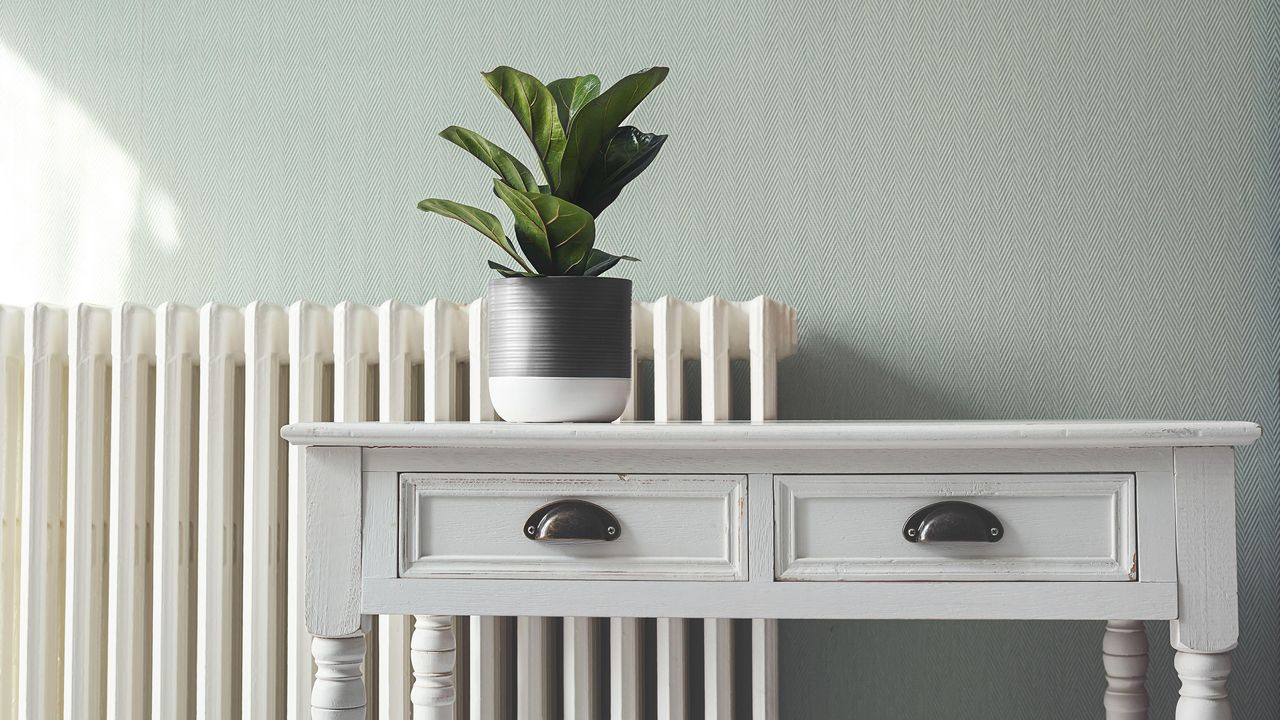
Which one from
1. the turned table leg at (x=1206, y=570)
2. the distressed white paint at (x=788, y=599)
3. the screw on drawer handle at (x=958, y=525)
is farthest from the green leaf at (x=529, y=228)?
the turned table leg at (x=1206, y=570)

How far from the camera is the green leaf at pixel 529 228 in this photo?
0.96 m

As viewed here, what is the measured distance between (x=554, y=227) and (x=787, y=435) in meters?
0.32

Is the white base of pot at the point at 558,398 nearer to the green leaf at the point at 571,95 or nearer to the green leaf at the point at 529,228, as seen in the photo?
the green leaf at the point at 529,228

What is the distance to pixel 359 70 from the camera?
1472 mm

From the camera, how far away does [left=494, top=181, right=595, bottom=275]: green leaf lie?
961mm

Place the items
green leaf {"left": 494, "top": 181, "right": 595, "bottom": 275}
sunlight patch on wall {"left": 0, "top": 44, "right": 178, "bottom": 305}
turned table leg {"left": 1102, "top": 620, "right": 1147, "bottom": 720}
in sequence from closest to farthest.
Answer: green leaf {"left": 494, "top": 181, "right": 595, "bottom": 275} → turned table leg {"left": 1102, "top": 620, "right": 1147, "bottom": 720} → sunlight patch on wall {"left": 0, "top": 44, "right": 178, "bottom": 305}

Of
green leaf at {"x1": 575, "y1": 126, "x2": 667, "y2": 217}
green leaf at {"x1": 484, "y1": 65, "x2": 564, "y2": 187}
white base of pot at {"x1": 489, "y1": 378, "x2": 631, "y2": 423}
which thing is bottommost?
white base of pot at {"x1": 489, "y1": 378, "x2": 631, "y2": 423}

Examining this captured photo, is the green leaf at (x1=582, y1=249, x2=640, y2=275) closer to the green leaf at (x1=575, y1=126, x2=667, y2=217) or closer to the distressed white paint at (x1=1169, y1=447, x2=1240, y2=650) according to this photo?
the green leaf at (x1=575, y1=126, x2=667, y2=217)

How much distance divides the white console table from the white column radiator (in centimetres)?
34

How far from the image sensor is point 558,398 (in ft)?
3.30

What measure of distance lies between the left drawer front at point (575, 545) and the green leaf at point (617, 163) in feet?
0.97

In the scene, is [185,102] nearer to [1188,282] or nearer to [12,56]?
[12,56]

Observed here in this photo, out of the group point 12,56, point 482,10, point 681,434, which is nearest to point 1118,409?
point 681,434

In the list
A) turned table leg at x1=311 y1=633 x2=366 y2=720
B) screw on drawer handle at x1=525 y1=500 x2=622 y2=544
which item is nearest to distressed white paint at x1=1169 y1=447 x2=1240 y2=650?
screw on drawer handle at x1=525 y1=500 x2=622 y2=544
